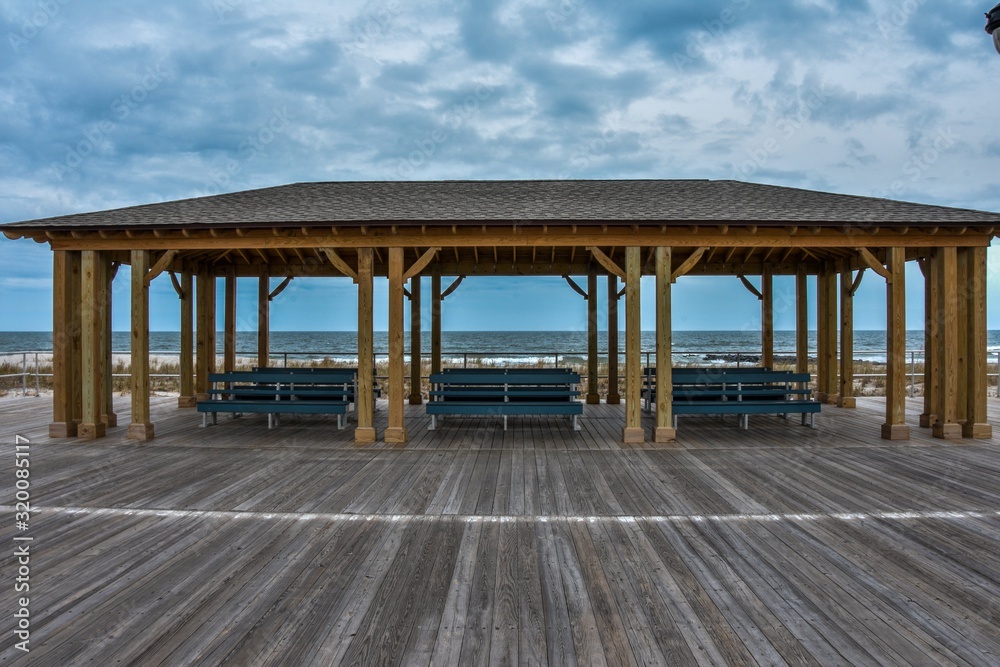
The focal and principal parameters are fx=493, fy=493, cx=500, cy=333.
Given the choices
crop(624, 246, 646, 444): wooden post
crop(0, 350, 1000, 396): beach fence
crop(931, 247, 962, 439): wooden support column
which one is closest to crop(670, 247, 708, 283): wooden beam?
crop(624, 246, 646, 444): wooden post

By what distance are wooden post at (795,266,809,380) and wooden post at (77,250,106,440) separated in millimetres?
12627

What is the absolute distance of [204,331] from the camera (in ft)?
34.1

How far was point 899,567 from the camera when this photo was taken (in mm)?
3037

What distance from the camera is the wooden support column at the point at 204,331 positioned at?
1036 centimetres

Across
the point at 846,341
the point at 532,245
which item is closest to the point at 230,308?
the point at 532,245

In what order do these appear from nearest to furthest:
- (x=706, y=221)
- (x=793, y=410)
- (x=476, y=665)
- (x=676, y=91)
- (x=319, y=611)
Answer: (x=476, y=665), (x=319, y=611), (x=706, y=221), (x=793, y=410), (x=676, y=91)

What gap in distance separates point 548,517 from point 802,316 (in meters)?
9.27

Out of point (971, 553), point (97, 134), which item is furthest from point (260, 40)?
point (971, 553)

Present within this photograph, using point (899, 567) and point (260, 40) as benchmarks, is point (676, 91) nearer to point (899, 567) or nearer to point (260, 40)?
point (260, 40)

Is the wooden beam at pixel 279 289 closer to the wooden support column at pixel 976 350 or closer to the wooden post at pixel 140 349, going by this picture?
the wooden post at pixel 140 349

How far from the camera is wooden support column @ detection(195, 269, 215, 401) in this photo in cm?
1036

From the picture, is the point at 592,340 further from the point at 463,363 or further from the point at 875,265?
the point at 463,363

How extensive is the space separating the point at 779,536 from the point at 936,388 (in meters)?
5.77

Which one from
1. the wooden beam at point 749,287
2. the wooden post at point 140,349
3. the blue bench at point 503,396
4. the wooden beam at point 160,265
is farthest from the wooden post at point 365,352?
the wooden beam at point 749,287
